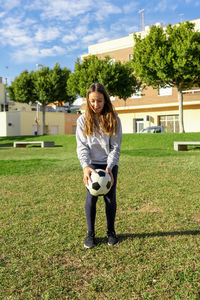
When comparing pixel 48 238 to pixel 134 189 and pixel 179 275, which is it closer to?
pixel 179 275

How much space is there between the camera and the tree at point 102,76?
2675 centimetres

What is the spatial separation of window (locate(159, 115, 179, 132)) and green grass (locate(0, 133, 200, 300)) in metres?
29.6

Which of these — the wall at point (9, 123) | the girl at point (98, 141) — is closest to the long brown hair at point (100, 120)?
the girl at point (98, 141)

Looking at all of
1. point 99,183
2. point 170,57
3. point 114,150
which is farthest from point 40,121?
point 99,183

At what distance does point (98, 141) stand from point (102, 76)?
24.6 meters

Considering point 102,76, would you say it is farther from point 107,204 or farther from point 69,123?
point 69,123

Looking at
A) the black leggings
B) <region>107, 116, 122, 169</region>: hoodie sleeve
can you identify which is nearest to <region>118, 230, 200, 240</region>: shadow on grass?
the black leggings

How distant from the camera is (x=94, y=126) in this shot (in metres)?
2.99

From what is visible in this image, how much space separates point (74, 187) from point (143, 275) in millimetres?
3889

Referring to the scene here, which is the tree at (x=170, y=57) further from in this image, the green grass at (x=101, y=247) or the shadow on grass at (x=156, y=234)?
the shadow on grass at (x=156, y=234)

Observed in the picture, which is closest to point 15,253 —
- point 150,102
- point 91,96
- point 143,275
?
point 143,275

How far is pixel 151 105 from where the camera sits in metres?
34.9

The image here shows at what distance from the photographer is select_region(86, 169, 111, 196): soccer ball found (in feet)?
9.40

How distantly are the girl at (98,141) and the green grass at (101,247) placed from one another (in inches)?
13.8
